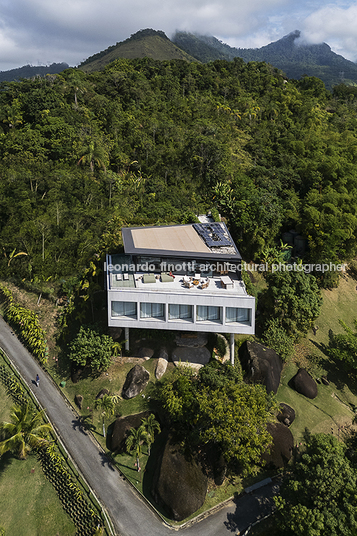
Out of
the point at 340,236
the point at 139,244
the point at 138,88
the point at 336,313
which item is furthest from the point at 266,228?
the point at 138,88

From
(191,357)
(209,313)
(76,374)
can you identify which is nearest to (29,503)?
(76,374)

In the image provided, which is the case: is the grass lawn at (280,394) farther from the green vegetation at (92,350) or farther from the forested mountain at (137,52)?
the forested mountain at (137,52)

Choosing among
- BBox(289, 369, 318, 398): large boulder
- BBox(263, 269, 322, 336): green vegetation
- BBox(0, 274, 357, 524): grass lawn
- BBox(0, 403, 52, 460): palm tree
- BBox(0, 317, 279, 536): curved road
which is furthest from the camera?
BBox(263, 269, 322, 336): green vegetation

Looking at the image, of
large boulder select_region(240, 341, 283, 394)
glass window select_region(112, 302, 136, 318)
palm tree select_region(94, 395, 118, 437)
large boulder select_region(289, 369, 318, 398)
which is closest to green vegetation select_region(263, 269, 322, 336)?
large boulder select_region(240, 341, 283, 394)

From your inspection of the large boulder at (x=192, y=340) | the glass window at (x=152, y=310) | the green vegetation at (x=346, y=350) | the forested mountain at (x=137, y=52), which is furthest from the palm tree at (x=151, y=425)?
the forested mountain at (x=137, y=52)

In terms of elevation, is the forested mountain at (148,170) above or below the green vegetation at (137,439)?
above

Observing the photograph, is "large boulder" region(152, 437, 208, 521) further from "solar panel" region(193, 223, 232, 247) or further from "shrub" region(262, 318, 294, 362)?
"solar panel" region(193, 223, 232, 247)

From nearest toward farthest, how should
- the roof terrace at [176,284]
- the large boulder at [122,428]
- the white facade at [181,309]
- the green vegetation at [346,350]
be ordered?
the large boulder at [122,428]
the white facade at [181,309]
the roof terrace at [176,284]
the green vegetation at [346,350]
